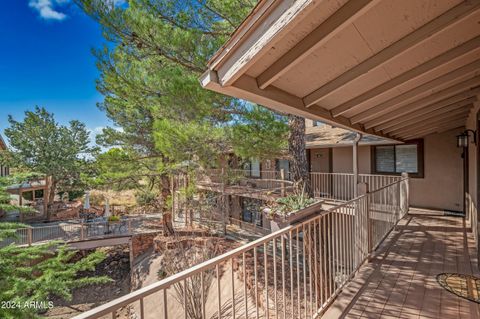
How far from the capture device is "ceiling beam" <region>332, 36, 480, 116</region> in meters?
2.24

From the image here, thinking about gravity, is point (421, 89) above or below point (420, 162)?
above

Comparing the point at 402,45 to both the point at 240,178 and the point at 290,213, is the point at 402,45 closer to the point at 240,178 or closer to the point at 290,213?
the point at 290,213

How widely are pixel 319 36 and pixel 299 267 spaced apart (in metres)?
2.99

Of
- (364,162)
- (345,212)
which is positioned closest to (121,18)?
(345,212)

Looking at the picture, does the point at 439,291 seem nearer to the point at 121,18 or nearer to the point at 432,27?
the point at 432,27

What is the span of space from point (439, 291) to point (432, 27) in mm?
3441

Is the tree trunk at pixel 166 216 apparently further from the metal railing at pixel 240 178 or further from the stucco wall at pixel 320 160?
the stucco wall at pixel 320 160

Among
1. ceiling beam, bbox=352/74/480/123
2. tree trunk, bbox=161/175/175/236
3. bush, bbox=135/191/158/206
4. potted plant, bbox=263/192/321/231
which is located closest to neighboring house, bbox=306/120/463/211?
ceiling beam, bbox=352/74/480/123

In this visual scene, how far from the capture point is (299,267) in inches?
138

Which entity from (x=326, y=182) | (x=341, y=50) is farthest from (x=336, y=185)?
(x=341, y=50)

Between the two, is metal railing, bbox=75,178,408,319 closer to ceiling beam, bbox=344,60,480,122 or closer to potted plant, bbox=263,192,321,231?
potted plant, bbox=263,192,321,231

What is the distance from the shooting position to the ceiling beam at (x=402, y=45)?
1.73 meters

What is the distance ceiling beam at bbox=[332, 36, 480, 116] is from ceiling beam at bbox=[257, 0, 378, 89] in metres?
1.44

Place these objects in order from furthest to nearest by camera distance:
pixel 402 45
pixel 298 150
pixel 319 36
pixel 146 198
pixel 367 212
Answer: pixel 146 198
pixel 298 150
pixel 367 212
pixel 402 45
pixel 319 36
